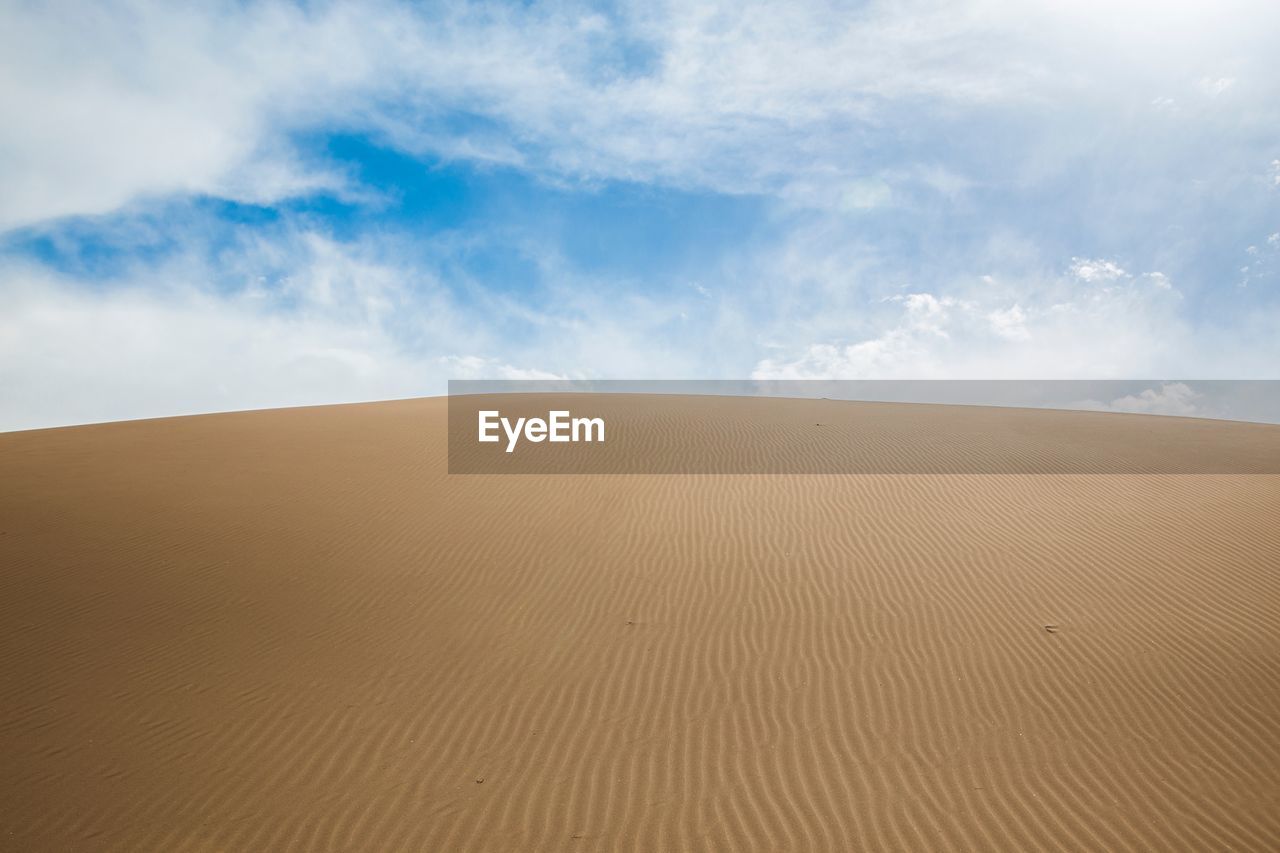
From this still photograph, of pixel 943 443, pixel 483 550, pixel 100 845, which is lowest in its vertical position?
pixel 100 845

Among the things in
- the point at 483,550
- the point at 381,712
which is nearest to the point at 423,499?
the point at 483,550

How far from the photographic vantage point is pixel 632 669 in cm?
812

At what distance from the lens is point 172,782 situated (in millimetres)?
5887

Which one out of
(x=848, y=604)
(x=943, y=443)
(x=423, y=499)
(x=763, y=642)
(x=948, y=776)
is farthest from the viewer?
(x=943, y=443)

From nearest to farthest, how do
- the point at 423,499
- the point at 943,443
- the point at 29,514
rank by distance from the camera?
the point at 29,514, the point at 423,499, the point at 943,443

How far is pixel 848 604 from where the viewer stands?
10.0 metres

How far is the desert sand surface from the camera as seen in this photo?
5609 millimetres

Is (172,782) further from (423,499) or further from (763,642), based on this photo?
(423,499)

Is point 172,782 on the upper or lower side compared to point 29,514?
lower

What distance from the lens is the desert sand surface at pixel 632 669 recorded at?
561 cm

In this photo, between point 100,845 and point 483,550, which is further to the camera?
point 483,550

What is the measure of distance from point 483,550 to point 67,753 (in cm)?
653

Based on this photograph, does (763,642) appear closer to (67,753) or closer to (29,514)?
(67,753)

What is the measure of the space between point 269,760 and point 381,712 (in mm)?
1076
